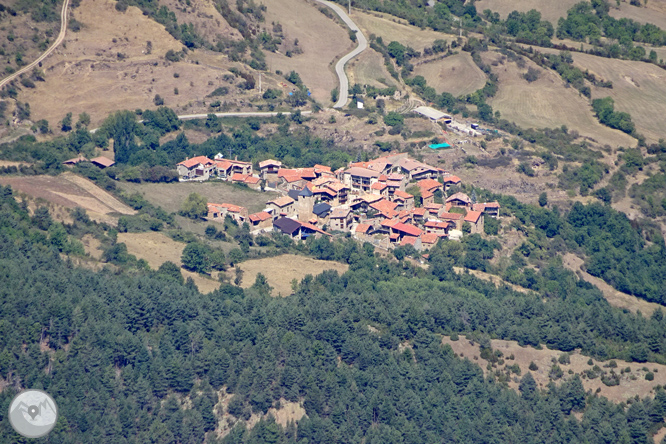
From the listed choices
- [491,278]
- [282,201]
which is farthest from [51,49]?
[491,278]

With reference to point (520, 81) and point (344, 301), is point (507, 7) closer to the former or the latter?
point (520, 81)

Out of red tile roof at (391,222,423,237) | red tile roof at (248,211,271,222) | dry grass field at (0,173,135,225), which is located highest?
red tile roof at (391,222,423,237)

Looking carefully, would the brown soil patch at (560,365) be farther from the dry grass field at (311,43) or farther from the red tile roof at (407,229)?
the dry grass field at (311,43)

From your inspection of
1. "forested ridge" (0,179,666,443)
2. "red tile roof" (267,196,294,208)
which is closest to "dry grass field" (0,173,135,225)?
"forested ridge" (0,179,666,443)

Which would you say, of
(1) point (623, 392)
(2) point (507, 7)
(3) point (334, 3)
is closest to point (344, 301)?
(1) point (623, 392)

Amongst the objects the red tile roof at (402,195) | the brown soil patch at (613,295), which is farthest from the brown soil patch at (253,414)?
the brown soil patch at (613,295)

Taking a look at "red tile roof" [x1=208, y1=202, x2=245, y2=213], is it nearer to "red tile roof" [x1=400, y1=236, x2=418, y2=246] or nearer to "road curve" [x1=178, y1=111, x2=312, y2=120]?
"red tile roof" [x1=400, y1=236, x2=418, y2=246]

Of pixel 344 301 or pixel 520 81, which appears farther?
pixel 520 81
